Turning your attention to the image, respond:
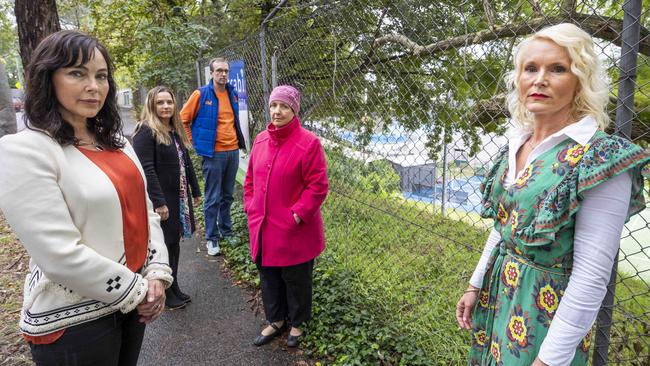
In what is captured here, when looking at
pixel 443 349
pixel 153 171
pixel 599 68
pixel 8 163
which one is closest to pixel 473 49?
pixel 599 68

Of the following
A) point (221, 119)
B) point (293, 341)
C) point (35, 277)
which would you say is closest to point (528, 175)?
point (35, 277)

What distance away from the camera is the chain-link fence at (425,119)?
1.85m

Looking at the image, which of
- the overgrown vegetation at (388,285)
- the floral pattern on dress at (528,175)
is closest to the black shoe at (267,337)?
the overgrown vegetation at (388,285)

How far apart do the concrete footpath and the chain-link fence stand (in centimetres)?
98

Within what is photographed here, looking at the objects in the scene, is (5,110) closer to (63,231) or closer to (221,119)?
(221,119)

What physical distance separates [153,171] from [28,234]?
1942 millimetres

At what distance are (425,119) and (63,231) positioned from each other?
92.5 inches

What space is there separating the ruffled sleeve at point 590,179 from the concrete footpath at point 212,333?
2.18 meters

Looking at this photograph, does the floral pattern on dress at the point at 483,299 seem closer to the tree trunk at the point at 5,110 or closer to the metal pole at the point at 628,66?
the metal pole at the point at 628,66

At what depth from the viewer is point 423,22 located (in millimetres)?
2805

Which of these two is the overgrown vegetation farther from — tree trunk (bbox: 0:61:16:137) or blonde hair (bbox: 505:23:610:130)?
tree trunk (bbox: 0:61:16:137)

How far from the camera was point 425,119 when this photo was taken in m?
2.91

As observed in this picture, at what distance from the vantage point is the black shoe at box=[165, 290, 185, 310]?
3598 mm

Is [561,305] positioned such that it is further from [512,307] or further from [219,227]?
[219,227]
